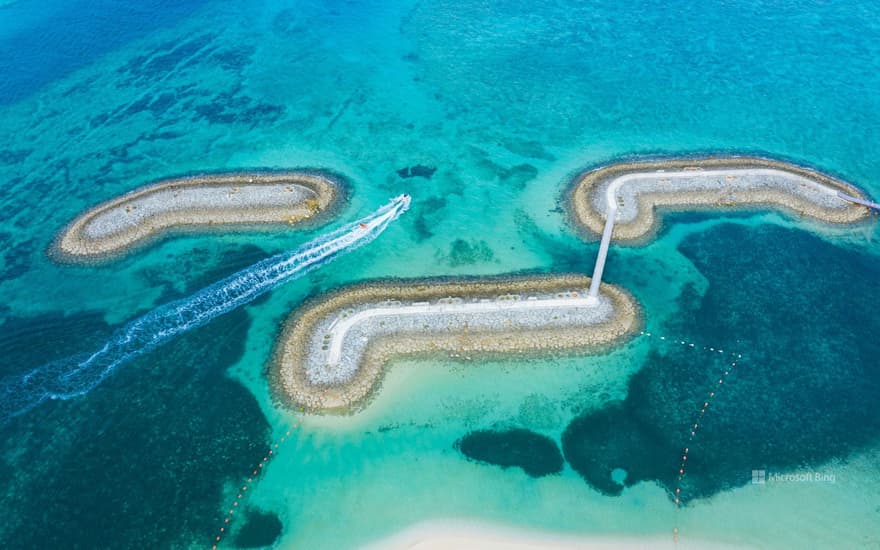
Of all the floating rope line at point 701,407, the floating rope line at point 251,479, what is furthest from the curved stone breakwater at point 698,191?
the floating rope line at point 251,479

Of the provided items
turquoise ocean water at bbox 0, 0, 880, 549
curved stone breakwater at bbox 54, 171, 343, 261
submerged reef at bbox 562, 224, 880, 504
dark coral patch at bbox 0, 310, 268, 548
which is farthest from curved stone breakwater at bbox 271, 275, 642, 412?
curved stone breakwater at bbox 54, 171, 343, 261

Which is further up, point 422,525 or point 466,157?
point 466,157

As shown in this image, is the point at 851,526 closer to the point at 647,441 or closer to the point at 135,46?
the point at 647,441

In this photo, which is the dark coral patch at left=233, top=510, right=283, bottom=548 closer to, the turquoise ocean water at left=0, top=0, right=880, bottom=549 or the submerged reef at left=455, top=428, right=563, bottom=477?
the turquoise ocean water at left=0, top=0, right=880, bottom=549

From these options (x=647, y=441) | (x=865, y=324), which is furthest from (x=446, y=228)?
(x=865, y=324)

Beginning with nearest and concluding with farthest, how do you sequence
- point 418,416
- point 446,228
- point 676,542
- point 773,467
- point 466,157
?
1. point 676,542
2. point 773,467
3. point 418,416
4. point 446,228
5. point 466,157

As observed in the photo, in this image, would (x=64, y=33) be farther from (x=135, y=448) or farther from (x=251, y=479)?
(x=251, y=479)

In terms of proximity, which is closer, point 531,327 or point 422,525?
point 422,525
